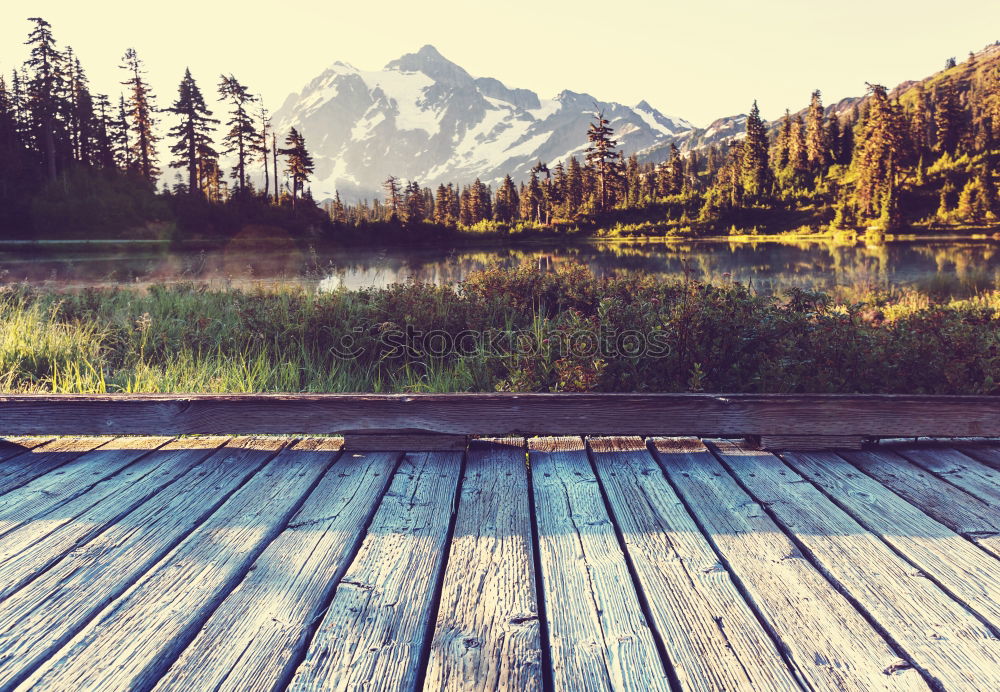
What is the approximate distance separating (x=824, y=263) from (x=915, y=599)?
87.1 feet

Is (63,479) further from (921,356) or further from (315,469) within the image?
(921,356)

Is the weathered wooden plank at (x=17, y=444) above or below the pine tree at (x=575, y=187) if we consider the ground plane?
below

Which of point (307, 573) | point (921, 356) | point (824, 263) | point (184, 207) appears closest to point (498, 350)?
point (921, 356)

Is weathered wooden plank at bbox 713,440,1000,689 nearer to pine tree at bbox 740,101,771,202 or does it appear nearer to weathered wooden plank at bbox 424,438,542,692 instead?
weathered wooden plank at bbox 424,438,542,692

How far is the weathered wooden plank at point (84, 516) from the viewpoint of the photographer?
2.09 meters

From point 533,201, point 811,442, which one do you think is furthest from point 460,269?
point 533,201

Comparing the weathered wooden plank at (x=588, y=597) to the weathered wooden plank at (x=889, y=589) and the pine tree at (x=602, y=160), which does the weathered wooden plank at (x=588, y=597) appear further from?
the pine tree at (x=602, y=160)

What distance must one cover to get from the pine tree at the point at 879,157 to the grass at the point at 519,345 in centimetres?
4689

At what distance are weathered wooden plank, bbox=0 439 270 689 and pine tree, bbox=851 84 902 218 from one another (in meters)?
53.1

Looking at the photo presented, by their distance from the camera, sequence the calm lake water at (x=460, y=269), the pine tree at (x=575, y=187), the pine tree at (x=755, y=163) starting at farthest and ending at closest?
1. the pine tree at (x=575, y=187)
2. the pine tree at (x=755, y=163)
3. the calm lake water at (x=460, y=269)

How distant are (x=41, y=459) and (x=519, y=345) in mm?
3718

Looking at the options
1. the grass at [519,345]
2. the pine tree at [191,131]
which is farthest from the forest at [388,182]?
the grass at [519,345]

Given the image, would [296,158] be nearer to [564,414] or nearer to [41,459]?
[41,459]

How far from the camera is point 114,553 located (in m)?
2.15
